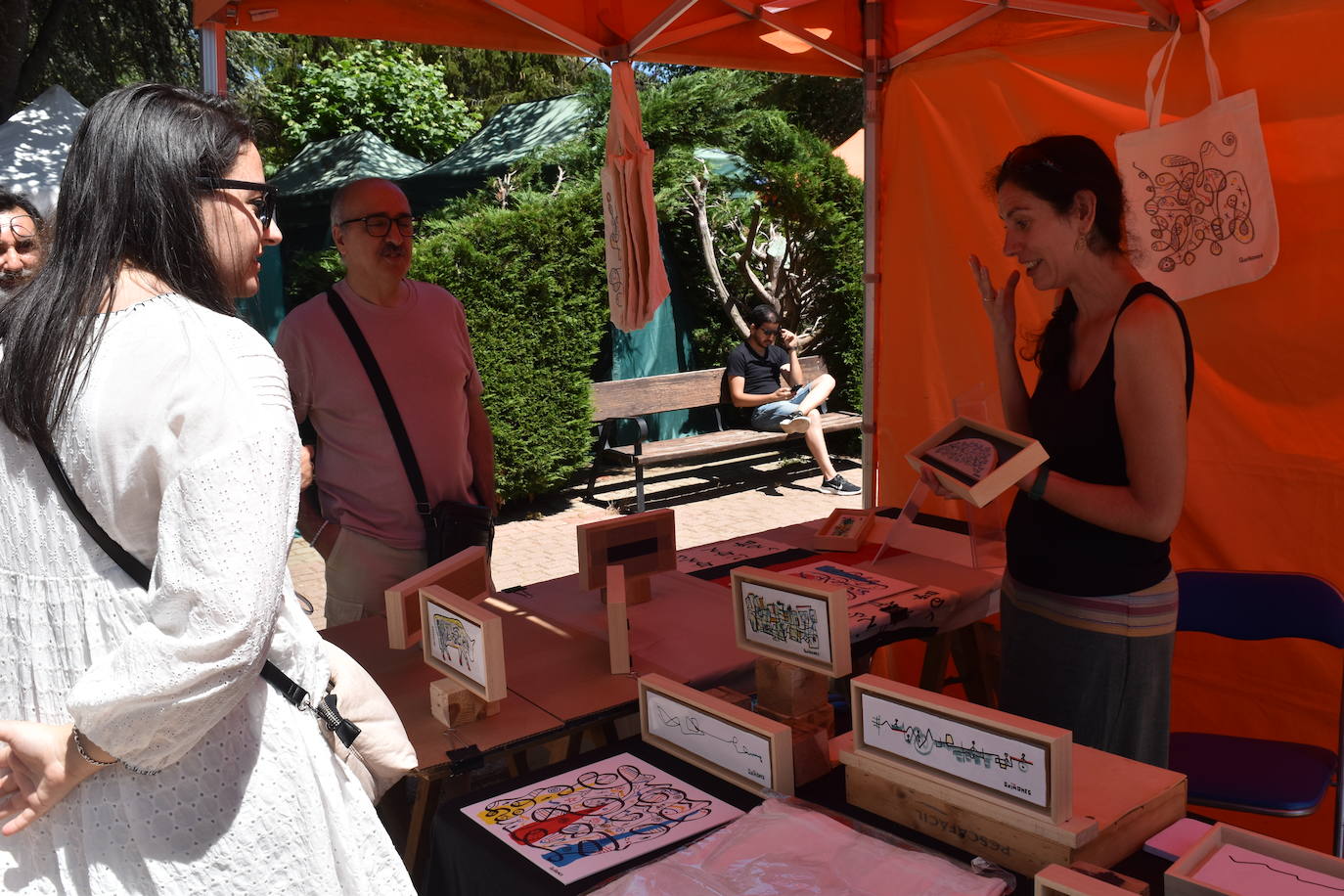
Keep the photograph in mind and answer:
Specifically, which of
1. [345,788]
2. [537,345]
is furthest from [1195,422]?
[537,345]

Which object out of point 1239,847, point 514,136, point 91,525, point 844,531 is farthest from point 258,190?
point 514,136

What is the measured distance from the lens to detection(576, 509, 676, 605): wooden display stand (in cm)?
242

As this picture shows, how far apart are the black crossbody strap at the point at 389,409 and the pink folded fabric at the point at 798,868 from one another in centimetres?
148

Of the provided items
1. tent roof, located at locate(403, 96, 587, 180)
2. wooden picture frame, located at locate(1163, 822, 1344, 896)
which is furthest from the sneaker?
wooden picture frame, located at locate(1163, 822, 1344, 896)

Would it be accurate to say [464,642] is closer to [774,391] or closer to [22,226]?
[22,226]

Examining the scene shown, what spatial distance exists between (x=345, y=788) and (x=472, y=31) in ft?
8.53

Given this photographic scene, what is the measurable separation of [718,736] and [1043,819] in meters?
0.51

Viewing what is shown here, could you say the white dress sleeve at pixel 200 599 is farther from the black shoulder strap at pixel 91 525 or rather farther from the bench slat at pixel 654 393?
the bench slat at pixel 654 393

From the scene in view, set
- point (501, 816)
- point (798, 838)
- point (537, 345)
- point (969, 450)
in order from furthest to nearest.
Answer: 1. point (537, 345)
2. point (969, 450)
3. point (501, 816)
4. point (798, 838)

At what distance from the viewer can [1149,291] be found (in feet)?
6.15

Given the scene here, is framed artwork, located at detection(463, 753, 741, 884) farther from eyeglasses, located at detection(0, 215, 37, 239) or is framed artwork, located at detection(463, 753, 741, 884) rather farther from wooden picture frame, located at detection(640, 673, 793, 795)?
eyeglasses, located at detection(0, 215, 37, 239)

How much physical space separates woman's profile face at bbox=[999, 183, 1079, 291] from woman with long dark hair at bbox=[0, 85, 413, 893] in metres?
1.45

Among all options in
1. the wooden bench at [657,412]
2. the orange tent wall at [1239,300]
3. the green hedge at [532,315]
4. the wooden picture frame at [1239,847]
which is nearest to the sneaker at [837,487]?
the wooden bench at [657,412]

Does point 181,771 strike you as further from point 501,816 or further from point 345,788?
point 501,816
